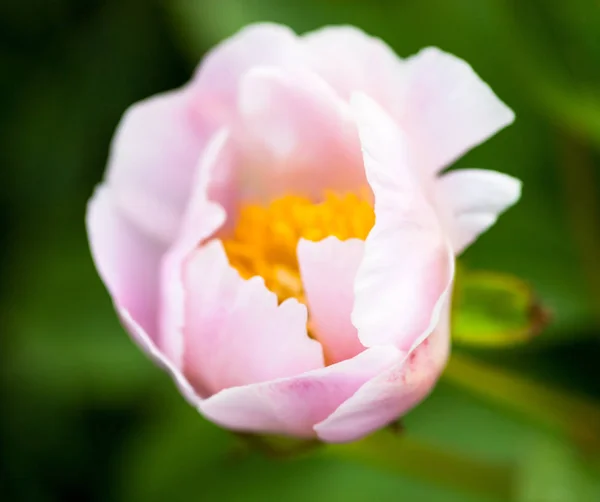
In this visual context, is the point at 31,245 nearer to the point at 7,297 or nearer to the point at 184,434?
the point at 7,297

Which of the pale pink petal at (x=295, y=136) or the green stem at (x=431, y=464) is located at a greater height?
the pale pink petal at (x=295, y=136)

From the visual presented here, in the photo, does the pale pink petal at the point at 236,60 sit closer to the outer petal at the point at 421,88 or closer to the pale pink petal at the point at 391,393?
the outer petal at the point at 421,88

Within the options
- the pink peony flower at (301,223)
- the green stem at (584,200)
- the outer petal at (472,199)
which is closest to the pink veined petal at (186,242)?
the pink peony flower at (301,223)

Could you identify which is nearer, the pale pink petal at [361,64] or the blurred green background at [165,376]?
the pale pink petal at [361,64]

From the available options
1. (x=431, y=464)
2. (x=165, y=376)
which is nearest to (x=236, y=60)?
(x=431, y=464)

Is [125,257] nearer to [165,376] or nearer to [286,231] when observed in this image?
[286,231]

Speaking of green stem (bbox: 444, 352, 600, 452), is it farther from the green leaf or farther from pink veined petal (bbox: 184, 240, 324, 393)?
pink veined petal (bbox: 184, 240, 324, 393)

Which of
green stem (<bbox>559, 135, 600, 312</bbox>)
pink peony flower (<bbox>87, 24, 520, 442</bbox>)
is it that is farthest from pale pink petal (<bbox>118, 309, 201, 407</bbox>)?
green stem (<bbox>559, 135, 600, 312</bbox>)
